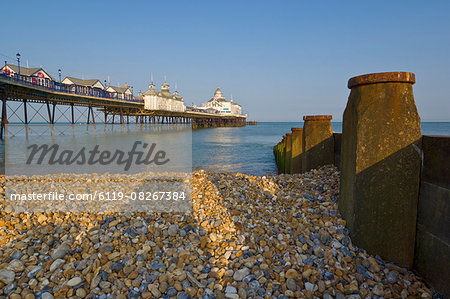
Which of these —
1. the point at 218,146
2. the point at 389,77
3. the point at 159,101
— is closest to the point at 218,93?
the point at 159,101

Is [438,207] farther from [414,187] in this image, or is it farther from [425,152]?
[425,152]

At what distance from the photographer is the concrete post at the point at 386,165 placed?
2613mm

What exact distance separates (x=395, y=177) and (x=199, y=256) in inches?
91.6

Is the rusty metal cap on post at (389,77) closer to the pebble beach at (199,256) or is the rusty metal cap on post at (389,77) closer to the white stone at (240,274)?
the pebble beach at (199,256)

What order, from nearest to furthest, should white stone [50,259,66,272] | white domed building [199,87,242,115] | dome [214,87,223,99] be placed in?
white stone [50,259,66,272] → white domed building [199,87,242,115] → dome [214,87,223,99]

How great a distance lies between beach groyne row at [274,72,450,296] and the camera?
2.50 m

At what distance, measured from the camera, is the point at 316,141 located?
236 inches

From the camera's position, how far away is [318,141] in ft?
19.6

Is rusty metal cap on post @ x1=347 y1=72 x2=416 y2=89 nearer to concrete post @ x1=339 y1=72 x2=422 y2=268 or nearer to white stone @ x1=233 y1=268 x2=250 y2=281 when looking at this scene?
concrete post @ x1=339 y1=72 x2=422 y2=268

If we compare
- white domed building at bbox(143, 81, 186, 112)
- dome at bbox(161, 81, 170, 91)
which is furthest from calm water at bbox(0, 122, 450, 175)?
dome at bbox(161, 81, 170, 91)

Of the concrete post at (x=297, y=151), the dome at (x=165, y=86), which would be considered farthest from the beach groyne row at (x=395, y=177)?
the dome at (x=165, y=86)

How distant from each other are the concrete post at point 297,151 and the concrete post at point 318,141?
1204 millimetres

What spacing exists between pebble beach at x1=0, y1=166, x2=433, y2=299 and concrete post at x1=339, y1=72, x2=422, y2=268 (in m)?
0.28

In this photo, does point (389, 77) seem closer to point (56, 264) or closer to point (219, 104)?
point (56, 264)
